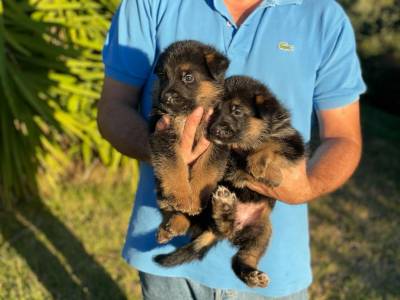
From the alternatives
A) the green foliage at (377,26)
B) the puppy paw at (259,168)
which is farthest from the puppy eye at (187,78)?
the green foliage at (377,26)

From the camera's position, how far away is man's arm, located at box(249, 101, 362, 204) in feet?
8.55

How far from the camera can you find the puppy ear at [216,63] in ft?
8.59

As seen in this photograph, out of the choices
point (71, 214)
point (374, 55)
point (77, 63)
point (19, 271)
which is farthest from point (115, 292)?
point (374, 55)

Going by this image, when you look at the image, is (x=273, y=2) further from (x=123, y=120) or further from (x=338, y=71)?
(x=123, y=120)

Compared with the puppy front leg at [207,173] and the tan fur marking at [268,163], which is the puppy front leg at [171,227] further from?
the tan fur marking at [268,163]

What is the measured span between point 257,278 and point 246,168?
0.44 m

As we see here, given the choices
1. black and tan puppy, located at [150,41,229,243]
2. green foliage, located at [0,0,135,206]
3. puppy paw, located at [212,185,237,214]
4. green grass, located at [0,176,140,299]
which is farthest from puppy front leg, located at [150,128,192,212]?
green foliage, located at [0,0,135,206]

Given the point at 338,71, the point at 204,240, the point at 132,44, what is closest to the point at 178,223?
the point at 204,240

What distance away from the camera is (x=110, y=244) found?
7.11m

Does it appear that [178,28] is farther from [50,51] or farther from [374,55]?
[374,55]

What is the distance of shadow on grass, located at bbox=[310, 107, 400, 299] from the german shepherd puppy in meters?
3.80

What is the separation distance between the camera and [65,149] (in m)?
8.24

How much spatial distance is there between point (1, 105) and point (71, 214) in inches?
66.1

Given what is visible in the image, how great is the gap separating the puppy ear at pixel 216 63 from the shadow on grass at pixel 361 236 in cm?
416
